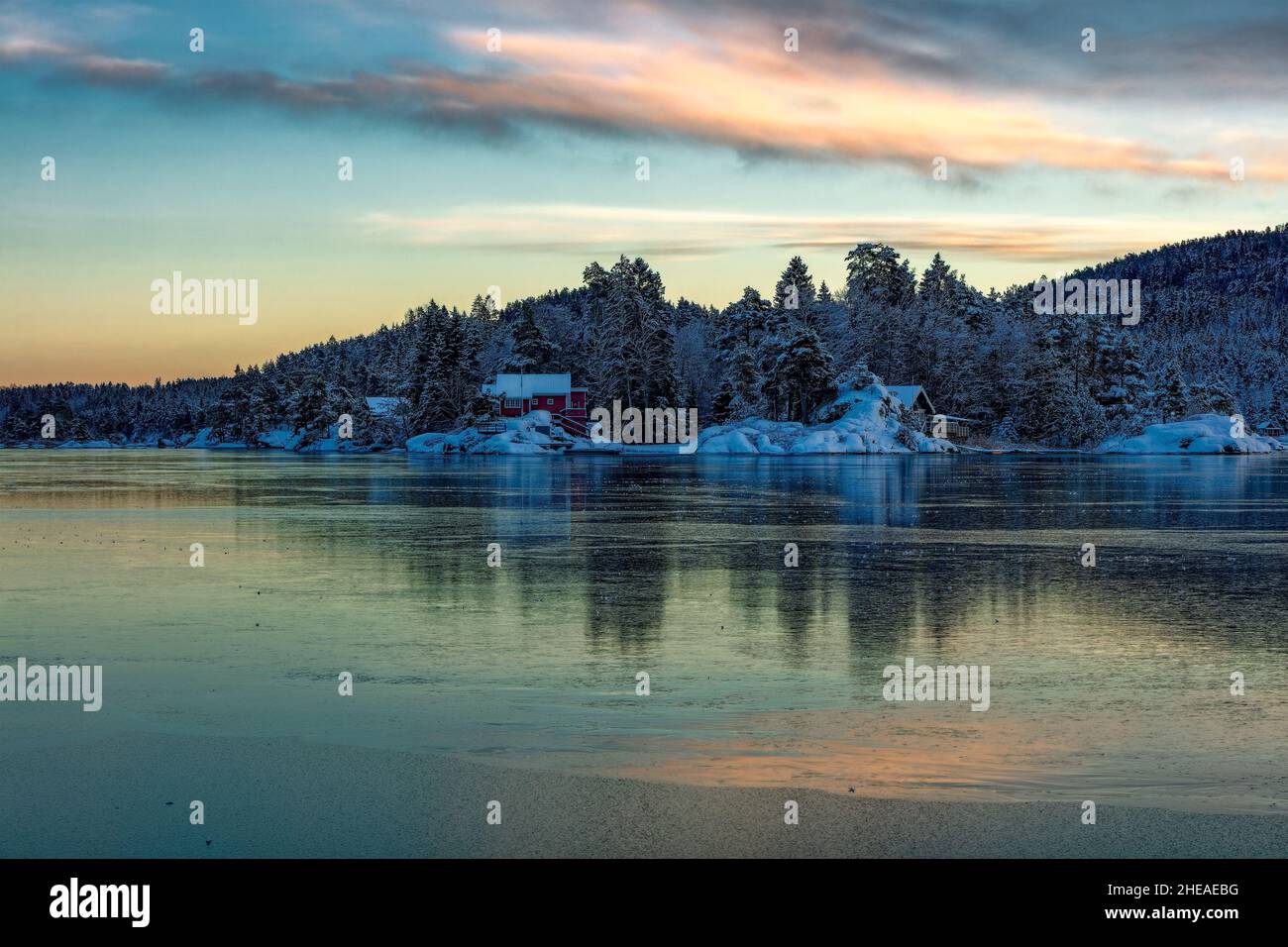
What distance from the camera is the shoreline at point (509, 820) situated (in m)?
8.30

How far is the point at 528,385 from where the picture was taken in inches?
5881

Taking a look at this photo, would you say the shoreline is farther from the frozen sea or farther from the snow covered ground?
the snow covered ground

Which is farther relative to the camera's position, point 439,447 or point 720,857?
point 439,447

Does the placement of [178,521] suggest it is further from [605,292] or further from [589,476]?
[605,292]

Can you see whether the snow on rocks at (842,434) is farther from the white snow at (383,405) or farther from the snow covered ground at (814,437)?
the white snow at (383,405)

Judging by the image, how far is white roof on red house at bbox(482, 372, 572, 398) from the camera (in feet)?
486

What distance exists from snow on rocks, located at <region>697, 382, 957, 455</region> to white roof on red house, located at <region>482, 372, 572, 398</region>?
77.3 feet

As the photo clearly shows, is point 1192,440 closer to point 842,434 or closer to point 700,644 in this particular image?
point 842,434

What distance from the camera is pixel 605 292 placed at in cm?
18125

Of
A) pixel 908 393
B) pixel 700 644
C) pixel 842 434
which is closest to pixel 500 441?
pixel 842 434

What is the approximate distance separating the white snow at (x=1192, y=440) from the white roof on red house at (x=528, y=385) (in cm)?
6067

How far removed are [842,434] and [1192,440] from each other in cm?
3759
